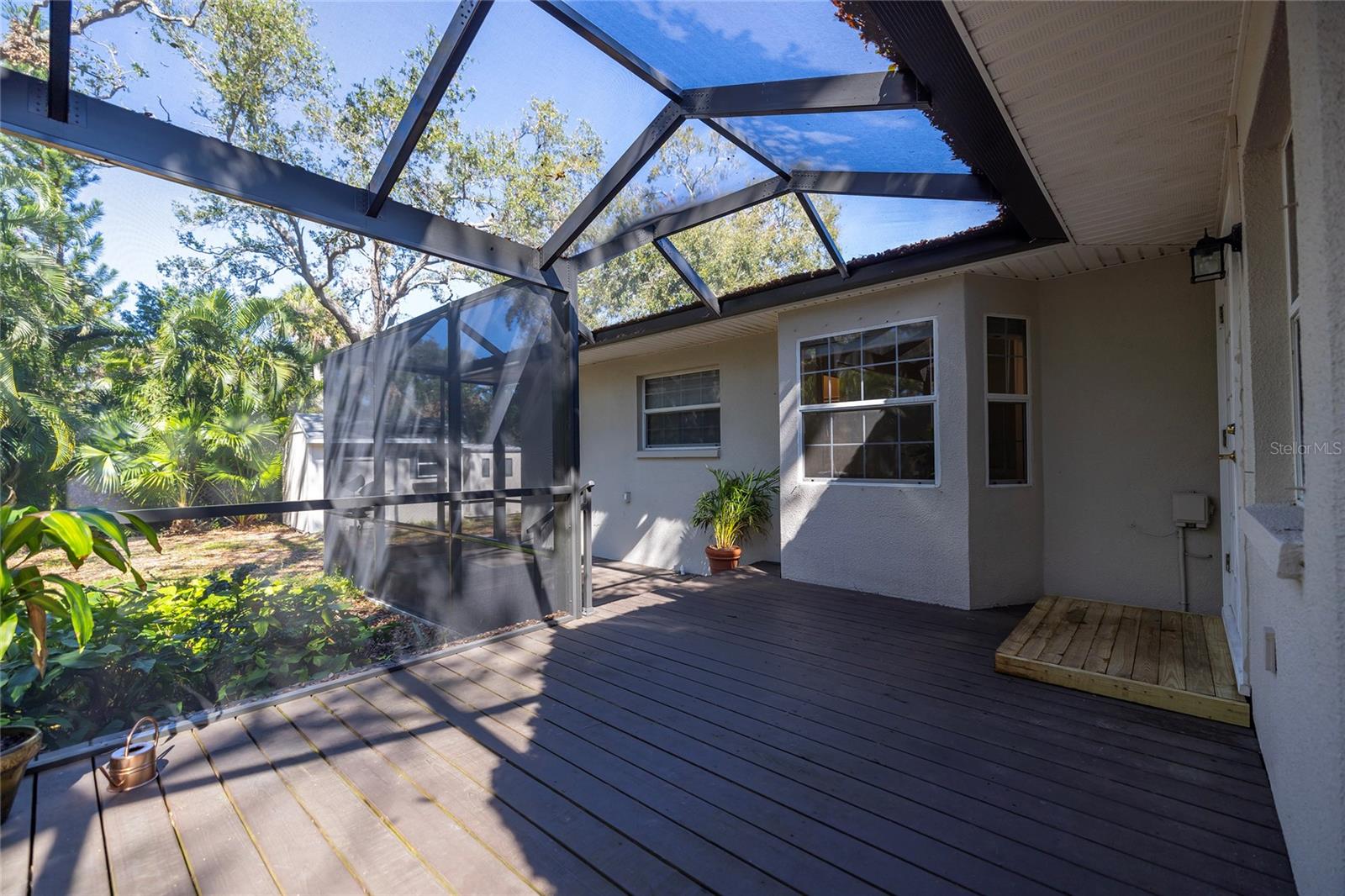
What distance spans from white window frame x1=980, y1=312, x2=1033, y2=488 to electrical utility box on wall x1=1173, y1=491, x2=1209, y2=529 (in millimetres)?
862

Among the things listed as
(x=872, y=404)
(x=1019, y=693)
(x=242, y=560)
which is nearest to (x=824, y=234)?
(x=872, y=404)

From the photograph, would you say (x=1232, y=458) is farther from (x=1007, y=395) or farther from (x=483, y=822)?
(x=483, y=822)

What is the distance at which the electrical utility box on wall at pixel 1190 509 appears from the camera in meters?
3.83

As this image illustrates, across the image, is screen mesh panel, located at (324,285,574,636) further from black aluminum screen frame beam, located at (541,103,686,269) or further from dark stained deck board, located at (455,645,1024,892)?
dark stained deck board, located at (455,645,1024,892)

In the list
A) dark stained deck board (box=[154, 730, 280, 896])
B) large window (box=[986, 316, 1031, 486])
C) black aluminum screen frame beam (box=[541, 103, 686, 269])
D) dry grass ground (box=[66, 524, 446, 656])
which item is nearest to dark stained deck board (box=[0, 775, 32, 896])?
dark stained deck board (box=[154, 730, 280, 896])

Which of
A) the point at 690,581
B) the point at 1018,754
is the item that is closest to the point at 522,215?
the point at 690,581

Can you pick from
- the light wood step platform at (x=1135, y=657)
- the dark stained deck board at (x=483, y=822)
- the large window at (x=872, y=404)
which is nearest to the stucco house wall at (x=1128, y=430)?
the light wood step platform at (x=1135, y=657)

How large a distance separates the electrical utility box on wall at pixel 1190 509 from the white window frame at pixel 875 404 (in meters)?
1.45

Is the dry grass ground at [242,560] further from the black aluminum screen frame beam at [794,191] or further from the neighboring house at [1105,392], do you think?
the neighboring house at [1105,392]

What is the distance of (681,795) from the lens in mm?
2102

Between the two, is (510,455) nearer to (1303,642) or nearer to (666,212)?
(666,212)

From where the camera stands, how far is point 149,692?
263 centimetres

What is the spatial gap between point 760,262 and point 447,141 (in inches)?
110

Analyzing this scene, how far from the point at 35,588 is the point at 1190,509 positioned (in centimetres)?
588
